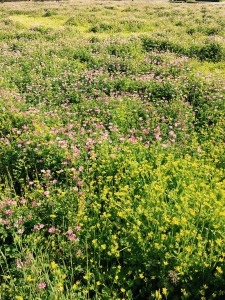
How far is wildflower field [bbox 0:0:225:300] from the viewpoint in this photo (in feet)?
12.3

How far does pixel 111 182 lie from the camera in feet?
17.6

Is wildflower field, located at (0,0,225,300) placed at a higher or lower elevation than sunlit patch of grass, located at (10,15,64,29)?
lower

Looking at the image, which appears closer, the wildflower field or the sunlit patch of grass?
the wildflower field

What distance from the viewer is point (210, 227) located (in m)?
4.08

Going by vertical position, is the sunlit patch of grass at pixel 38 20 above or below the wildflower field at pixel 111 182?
above

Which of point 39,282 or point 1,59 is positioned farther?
point 1,59

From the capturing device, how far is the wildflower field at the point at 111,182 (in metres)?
3.74

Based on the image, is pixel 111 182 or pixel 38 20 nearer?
pixel 111 182

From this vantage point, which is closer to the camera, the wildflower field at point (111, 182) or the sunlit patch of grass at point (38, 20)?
the wildflower field at point (111, 182)

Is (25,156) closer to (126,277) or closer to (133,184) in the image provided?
(133,184)

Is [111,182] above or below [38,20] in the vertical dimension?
below

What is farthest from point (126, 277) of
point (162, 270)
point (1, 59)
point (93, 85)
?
point (1, 59)

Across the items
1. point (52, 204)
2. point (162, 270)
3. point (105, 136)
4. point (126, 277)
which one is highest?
point (105, 136)

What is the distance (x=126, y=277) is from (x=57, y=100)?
633cm
